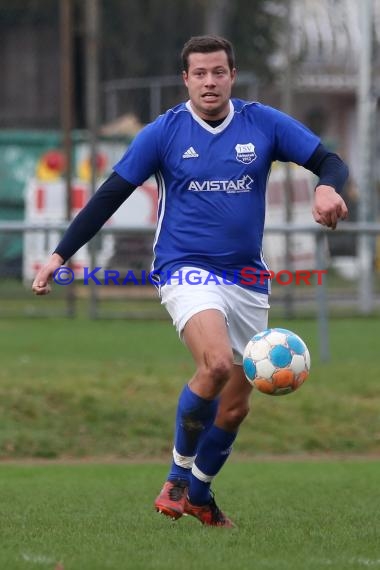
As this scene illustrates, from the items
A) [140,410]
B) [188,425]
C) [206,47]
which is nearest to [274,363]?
[188,425]

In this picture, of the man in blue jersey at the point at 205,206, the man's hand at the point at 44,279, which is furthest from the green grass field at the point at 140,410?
the man's hand at the point at 44,279

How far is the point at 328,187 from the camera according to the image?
6.61 m

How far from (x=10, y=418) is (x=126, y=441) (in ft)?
3.14

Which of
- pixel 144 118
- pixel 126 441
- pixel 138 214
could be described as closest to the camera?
pixel 126 441

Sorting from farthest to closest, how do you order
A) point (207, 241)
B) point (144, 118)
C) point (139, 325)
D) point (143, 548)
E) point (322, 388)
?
point (144, 118), point (139, 325), point (322, 388), point (207, 241), point (143, 548)

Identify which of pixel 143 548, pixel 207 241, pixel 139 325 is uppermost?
pixel 207 241

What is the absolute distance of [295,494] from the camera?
27.1 feet

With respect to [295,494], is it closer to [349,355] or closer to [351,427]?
[351,427]

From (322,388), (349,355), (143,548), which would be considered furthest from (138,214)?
(143,548)

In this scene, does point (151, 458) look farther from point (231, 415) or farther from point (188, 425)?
point (188, 425)

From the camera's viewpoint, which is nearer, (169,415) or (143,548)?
(143,548)

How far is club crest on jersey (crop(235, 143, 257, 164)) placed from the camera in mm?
6820

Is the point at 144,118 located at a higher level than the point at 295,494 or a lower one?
higher

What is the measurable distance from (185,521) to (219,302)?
124 cm
